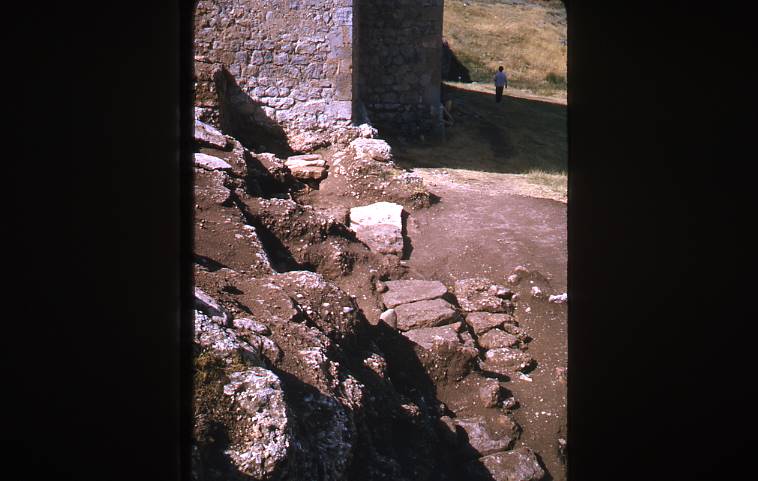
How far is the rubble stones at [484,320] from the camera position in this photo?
7062 mm

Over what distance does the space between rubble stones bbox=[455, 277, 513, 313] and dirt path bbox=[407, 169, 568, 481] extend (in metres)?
0.20

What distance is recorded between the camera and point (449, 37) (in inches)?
1057

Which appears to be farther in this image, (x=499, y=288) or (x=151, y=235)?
(x=499, y=288)

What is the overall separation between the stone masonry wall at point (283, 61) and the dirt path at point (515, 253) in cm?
187

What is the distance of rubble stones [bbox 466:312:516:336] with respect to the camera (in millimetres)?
7062

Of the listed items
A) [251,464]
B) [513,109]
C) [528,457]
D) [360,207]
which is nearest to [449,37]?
[513,109]

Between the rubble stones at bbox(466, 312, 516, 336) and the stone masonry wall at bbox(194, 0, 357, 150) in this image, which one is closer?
the rubble stones at bbox(466, 312, 516, 336)

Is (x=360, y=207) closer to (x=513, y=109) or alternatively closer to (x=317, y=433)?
(x=317, y=433)

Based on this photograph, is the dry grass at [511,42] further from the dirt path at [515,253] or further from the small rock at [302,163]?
the small rock at [302,163]

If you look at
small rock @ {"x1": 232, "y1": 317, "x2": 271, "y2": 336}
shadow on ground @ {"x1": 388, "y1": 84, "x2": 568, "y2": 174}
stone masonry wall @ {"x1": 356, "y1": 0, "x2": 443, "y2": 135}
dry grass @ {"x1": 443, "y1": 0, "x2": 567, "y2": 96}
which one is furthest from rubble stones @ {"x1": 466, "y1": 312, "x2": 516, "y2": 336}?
dry grass @ {"x1": 443, "y1": 0, "x2": 567, "y2": 96}

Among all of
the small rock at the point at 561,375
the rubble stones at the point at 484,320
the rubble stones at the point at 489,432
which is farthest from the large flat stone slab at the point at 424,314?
the rubble stones at the point at 489,432

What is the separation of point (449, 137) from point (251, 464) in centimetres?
1149

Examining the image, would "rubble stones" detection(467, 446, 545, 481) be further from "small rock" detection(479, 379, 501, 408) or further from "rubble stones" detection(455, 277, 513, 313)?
"rubble stones" detection(455, 277, 513, 313)

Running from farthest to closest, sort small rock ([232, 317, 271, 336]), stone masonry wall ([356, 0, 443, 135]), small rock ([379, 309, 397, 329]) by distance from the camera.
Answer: stone masonry wall ([356, 0, 443, 135]), small rock ([379, 309, 397, 329]), small rock ([232, 317, 271, 336])
